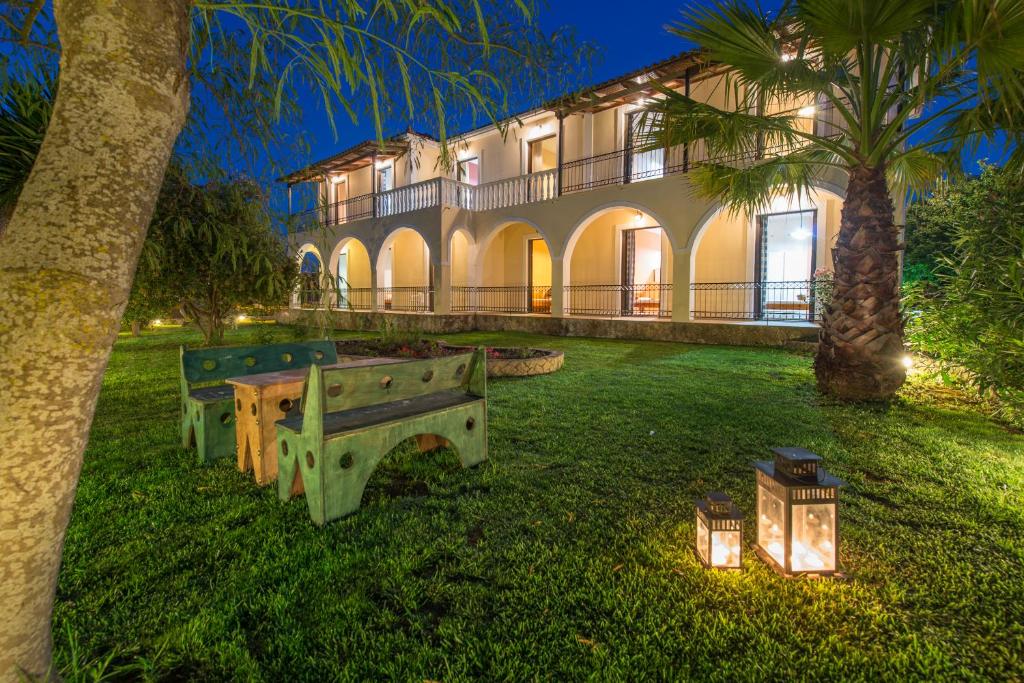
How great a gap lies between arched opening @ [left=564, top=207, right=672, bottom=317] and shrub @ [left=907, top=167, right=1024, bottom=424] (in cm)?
868

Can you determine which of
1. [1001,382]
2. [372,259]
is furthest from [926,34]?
[372,259]

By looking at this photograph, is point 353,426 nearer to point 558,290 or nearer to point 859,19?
point 859,19

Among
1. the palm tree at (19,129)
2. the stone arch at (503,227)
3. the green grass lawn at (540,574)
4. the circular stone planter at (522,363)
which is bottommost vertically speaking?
the green grass lawn at (540,574)

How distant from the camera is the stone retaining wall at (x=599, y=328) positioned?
33.1 feet

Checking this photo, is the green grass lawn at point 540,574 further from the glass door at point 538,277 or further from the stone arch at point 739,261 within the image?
the glass door at point 538,277

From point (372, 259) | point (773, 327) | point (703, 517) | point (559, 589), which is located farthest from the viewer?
point (372, 259)

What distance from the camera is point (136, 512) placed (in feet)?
8.50

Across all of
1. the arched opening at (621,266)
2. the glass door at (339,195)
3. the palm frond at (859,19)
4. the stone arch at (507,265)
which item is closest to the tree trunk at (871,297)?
the palm frond at (859,19)

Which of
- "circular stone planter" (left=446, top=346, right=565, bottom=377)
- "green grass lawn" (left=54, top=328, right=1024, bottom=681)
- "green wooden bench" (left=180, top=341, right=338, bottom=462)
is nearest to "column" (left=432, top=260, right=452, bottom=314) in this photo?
"circular stone planter" (left=446, top=346, right=565, bottom=377)

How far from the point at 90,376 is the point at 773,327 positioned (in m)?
11.2

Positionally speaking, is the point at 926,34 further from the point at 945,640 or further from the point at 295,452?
the point at 295,452

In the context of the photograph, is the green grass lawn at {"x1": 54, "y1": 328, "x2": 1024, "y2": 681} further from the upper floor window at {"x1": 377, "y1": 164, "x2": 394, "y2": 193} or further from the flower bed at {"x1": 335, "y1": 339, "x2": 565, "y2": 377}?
the upper floor window at {"x1": 377, "y1": 164, "x2": 394, "y2": 193}

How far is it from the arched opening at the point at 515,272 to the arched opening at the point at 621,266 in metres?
1.38

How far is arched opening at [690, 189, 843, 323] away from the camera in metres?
11.2
